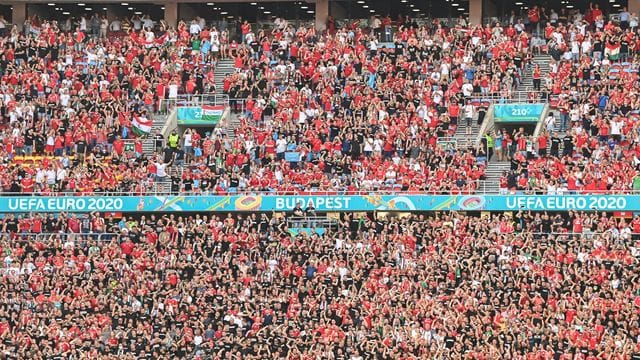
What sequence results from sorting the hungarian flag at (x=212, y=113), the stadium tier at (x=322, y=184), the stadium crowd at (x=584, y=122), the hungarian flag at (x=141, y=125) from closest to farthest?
the stadium tier at (x=322, y=184)
the stadium crowd at (x=584, y=122)
the hungarian flag at (x=141, y=125)
the hungarian flag at (x=212, y=113)

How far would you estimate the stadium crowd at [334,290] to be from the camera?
1799 inches

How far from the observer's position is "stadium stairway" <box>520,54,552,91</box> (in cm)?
5666

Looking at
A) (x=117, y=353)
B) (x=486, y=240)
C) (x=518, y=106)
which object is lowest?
(x=117, y=353)

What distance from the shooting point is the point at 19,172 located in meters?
55.3

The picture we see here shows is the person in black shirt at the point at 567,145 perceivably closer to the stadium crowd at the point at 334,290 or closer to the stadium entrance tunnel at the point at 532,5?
the stadium crowd at the point at 334,290

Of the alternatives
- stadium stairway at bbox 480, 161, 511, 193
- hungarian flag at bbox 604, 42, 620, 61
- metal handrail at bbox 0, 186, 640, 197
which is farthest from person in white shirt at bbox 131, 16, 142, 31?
hungarian flag at bbox 604, 42, 620, 61

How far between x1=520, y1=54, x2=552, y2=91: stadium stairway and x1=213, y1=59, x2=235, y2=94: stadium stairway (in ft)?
31.9

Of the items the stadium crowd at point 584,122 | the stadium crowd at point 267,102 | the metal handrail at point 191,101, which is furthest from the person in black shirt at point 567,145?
the metal handrail at point 191,101

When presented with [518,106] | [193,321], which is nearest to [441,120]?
[518,106]

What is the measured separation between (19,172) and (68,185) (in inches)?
67.1

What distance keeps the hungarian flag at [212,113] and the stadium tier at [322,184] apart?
0.20m

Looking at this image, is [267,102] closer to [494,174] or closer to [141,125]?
[141,125]

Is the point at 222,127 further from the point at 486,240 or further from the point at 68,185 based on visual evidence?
the point at 486,240

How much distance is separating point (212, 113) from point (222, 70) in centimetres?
236
